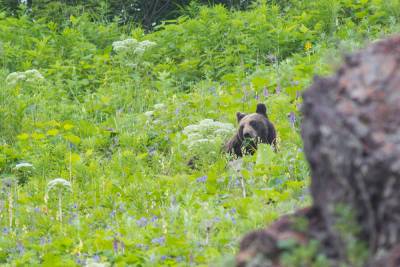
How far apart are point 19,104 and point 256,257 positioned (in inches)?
370

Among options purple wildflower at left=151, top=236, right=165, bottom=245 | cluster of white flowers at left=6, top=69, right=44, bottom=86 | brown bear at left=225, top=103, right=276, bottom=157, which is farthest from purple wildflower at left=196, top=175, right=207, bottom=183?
cluster of white flowers at left=6, top=69, right=44, bottom=86

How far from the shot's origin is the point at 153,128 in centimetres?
1081

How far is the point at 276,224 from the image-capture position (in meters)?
2.72

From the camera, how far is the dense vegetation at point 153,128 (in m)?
6.42

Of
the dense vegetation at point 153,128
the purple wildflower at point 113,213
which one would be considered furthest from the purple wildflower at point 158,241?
the purple wildflower at point 113,213

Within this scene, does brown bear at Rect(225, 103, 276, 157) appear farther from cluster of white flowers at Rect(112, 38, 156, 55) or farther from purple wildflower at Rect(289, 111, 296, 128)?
cluster of white flowers at Rect(112, 38, 156, 55)

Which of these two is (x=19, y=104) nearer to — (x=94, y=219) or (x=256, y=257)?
(x=94, y=219)

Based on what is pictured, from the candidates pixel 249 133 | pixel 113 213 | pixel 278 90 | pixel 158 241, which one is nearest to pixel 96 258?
pixel 158 241

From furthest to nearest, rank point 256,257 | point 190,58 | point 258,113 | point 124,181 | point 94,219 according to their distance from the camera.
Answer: point 190,58, point 258,113, point 124,181, point 94,219, point 256,257

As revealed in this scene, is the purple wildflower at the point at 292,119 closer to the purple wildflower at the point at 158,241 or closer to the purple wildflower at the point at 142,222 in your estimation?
the purple wildflower at the point at 142,222

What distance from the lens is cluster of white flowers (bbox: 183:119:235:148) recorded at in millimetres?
8945

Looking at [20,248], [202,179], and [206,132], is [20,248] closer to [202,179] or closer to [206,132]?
[202,179]

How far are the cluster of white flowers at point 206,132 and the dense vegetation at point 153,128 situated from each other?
0.09 ft

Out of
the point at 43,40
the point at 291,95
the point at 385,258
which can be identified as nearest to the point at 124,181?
the point at 291,95
